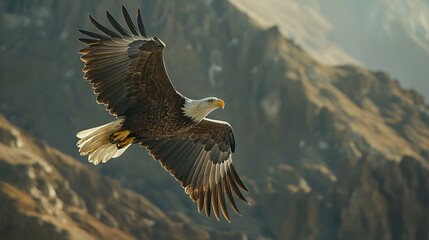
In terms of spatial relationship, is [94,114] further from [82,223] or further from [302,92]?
[82,223]

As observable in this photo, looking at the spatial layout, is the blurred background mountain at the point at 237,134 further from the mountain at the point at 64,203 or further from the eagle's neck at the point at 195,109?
the eagle's neck at the point at 195,109

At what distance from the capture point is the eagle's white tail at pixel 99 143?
2047 cm

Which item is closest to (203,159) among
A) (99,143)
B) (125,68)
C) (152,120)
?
(152,120)

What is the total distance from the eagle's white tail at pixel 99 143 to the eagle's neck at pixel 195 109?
1266 mm

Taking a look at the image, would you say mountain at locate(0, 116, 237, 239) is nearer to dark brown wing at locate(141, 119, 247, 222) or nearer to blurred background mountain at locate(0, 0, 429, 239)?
blurred background mountain at locate(0, 0, 429, 239)

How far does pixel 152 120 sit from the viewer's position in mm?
20344

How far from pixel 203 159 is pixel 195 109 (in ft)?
6.53

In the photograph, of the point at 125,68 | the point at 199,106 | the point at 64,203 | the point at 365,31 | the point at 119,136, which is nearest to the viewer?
the point at 125,68

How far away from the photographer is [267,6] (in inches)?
5344

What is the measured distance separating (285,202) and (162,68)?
46.4m

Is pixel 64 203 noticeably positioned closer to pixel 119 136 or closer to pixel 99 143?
pixel 99 143

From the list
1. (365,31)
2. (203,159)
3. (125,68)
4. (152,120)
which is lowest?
(152,120)

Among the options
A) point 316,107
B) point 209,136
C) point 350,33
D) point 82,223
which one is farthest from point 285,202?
point 350,33

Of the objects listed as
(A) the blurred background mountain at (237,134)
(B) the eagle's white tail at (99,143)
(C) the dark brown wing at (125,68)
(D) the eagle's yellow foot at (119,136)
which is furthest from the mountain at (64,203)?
(C) the dark brown wing at (125,68)
